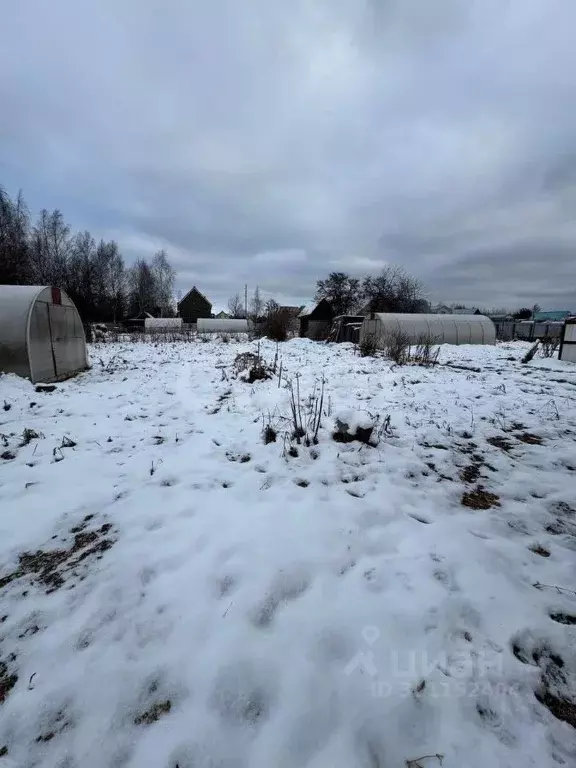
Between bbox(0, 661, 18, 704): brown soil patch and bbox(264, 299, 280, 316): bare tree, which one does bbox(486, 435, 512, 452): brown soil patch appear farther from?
bbox(264, 299, 280, 316): bare tree

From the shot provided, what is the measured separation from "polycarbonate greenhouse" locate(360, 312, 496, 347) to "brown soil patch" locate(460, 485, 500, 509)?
58.2 feet

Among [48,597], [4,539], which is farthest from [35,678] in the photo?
[4,539]

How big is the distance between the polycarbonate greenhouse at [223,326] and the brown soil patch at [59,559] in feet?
118

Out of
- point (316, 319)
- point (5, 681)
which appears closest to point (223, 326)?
point (316, 319)

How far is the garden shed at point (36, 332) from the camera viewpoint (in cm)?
811

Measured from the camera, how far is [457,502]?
3.27 meters

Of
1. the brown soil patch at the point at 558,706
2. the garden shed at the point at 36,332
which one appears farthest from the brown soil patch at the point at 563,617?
the garden shed at the point at 36,332

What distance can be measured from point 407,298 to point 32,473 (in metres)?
46.0

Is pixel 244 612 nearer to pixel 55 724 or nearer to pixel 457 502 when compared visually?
pixel 55 724

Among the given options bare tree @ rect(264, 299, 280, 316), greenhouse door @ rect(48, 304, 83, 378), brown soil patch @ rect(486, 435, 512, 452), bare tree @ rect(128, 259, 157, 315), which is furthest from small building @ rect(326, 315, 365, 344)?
bare tree @ rect(128, 259, 157, 315)

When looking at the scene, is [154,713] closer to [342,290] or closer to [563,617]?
[563,617]

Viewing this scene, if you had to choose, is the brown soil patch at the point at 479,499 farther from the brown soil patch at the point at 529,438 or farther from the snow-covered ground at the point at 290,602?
the brown soil patch at the point at 529,438

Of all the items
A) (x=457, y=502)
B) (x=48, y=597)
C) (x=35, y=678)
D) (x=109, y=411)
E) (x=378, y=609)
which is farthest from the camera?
(x=109, y=411)

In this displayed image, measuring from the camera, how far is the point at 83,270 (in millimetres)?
44438
